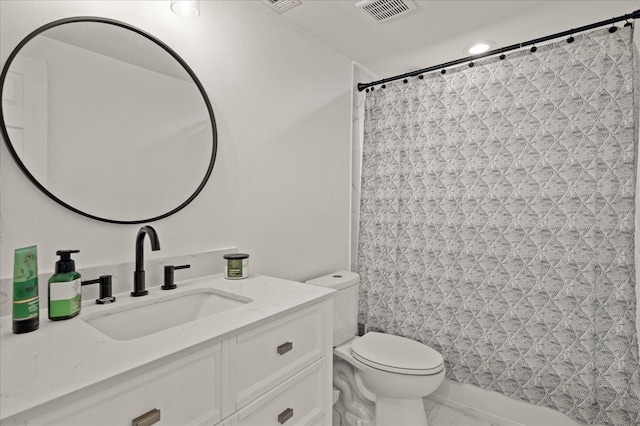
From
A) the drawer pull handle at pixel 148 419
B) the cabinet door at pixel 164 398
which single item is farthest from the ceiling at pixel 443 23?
the drawer pull handle at pixel 148 419

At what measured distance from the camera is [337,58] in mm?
2352

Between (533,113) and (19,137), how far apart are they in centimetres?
225

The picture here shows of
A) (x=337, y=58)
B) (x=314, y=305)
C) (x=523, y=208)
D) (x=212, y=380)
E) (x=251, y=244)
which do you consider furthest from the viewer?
(x=337, y=58)

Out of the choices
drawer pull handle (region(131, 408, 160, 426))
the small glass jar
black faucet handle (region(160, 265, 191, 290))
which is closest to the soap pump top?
black faucet handle (region(160, 265, 191, 290))

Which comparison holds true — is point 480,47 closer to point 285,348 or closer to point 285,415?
point 285,348

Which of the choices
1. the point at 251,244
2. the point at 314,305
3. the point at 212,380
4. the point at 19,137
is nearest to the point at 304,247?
the point at 251,244

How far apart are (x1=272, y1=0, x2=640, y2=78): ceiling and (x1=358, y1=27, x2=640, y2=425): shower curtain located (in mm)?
233

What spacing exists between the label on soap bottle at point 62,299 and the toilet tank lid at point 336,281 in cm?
119

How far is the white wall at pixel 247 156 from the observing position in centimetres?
106

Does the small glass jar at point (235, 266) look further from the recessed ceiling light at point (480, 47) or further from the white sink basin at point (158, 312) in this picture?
the recessed ceiling light at point (480, 47)

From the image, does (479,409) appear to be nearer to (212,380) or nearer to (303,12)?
(212,380)

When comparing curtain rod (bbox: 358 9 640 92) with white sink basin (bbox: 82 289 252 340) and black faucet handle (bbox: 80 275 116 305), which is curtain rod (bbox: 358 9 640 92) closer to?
white sink basin (bbox: 82 289 252 340)

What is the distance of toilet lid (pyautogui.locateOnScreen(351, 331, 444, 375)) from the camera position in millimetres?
1680

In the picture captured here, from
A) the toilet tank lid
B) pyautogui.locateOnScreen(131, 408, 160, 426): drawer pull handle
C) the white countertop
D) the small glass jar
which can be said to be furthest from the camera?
the toilet tank lid
